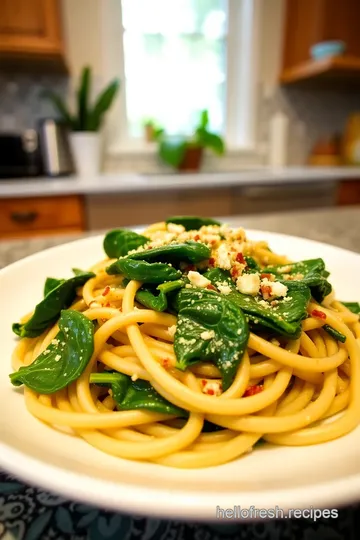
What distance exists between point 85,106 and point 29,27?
0.75m

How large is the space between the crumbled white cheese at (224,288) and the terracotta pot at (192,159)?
3523mm

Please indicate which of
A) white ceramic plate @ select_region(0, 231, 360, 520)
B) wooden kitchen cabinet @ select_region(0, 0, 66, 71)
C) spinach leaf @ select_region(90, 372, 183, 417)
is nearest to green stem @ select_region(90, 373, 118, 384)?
spinach leaf @ select_region(90, 372, 183, 417)

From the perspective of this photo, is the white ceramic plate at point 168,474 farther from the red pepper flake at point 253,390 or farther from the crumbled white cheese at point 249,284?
the crumbled white cheese at point 249,284

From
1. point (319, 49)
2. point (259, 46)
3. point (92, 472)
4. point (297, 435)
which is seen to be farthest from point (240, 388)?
point (259, 46)

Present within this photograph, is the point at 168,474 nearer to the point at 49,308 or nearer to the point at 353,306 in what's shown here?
the point at 49,308

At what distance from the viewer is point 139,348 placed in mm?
822

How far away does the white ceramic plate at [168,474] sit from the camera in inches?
18.6

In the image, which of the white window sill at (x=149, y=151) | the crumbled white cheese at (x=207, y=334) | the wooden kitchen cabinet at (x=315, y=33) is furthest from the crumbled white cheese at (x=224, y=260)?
the wooden kitchen cabinet at (x=315, y=33)

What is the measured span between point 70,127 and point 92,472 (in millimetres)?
3770

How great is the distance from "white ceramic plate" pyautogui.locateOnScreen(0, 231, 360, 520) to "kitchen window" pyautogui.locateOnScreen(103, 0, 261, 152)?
3922mm

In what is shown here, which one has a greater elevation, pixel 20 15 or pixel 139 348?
pixel 20 15

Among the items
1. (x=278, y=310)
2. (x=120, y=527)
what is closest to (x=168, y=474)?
(x=120, y=527)

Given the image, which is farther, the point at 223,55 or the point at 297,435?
the point at 223,55

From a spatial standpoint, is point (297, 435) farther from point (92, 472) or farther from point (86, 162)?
point (86, 162)
